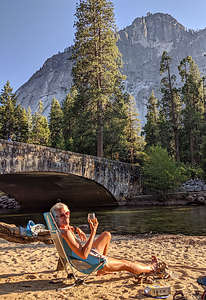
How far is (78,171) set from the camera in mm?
19562

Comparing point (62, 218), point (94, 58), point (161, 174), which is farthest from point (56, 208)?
point (94, 58)

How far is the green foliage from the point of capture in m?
24.7

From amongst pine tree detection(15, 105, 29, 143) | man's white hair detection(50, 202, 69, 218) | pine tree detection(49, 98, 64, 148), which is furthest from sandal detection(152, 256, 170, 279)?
pine tree detection(49, 98, 64, 148)

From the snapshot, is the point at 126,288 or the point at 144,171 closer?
the point at 126,288

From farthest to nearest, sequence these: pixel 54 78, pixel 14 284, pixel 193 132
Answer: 1. pixel 54 78
2. pixel 193 132
3. pixel 14 284

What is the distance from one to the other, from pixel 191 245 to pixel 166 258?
1879 mm

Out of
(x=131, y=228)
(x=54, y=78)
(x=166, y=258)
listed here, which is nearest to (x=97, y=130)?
(x=131, y=228)

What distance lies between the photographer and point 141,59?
15788 centimetres

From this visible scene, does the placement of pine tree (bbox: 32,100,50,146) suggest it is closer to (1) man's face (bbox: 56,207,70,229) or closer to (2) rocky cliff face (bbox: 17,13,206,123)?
(1) man's face (bbox: 56,207,70,229)

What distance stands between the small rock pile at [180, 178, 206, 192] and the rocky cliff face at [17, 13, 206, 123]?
301ft

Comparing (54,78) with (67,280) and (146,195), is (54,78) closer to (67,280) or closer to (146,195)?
(146,195)

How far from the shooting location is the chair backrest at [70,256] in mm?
3594

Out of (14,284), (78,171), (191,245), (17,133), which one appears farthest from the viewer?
(17,133)

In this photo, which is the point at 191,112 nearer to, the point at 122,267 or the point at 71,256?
the point at 122,267
